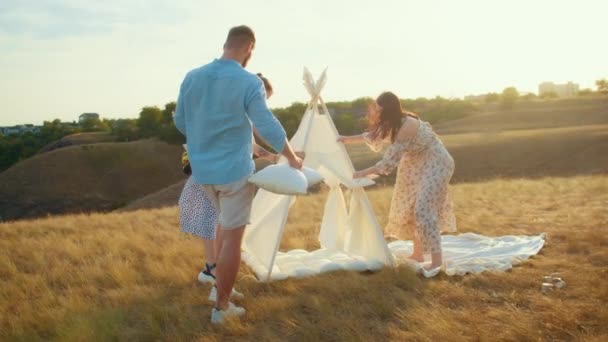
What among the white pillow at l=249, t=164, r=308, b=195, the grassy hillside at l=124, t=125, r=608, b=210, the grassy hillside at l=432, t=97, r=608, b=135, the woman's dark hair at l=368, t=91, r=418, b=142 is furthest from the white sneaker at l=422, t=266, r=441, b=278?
the grassy hillside at l=432, t=97, r=608, b=135

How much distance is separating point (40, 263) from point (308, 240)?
3.07 meters

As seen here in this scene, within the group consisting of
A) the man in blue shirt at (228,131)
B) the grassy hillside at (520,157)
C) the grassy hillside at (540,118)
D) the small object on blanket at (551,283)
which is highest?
the man in blue shirt at (228,131)

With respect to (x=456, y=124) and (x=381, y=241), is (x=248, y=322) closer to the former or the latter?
(x=381, y=241)

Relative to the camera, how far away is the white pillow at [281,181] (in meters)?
3.84

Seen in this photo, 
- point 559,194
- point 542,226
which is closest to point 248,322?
point 542,226

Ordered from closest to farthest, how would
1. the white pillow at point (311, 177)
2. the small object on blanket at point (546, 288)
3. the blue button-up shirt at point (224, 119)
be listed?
the blue button-up shirt at point (224, 119)
the white pillow at point (311, 177)
the small object on blanket at point (546, 288)

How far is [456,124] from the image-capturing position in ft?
172

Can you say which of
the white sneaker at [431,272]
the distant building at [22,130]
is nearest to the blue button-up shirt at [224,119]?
the white sneaker at [431,272]

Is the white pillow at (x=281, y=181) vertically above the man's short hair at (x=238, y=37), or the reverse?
the man's short hair at (x=238, y=37)

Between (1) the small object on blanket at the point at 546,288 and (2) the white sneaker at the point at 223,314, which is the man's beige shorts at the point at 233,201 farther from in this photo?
(1) the small object on blanket at the point at 546,288

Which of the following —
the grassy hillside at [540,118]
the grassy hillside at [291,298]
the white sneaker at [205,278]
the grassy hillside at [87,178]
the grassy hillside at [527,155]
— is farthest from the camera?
the grassy hillside at [540,118]

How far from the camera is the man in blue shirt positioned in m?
3.62

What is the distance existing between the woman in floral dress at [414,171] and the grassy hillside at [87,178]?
40.9 meters

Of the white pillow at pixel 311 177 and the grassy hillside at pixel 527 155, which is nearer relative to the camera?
the white pillow at pixel 311 177
